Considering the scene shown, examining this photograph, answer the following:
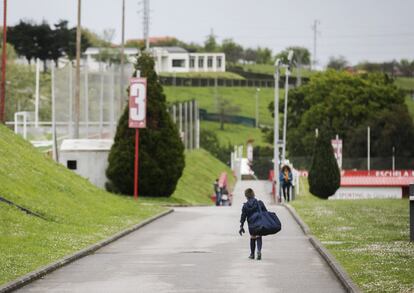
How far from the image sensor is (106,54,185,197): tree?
52.7 m

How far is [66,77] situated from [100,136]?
158 inches

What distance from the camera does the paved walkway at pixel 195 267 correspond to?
18984mm

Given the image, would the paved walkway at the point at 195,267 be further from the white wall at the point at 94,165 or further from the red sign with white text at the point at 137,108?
the white wall at the point at 94,165

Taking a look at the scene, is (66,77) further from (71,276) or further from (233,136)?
(233,136)

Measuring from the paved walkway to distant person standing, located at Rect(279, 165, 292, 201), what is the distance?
887 inches

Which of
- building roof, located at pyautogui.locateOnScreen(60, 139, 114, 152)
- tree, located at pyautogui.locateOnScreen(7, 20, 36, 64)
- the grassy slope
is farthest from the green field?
tree, located at pyautogui.locateOnScreen(7, 20, 36, 64)

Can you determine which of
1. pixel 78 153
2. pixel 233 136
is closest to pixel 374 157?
pixel 233 136

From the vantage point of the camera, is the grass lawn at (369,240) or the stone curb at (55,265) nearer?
the stone curb at (55,265)

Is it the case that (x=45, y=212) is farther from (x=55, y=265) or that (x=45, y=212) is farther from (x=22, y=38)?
(x=22, y=38)

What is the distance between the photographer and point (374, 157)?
118688 millimetres

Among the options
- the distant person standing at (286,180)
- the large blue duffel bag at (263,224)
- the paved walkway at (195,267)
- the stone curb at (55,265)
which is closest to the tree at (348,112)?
the distant person standing at (286,180)

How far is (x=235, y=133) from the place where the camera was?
173 m

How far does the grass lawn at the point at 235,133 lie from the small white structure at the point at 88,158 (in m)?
104

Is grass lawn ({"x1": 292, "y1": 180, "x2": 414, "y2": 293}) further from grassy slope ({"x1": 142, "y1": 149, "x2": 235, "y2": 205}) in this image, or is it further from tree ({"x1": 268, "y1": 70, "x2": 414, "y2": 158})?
tree ({"x1": 268, "y1": 70, "x2": 414, "y2": 158})
